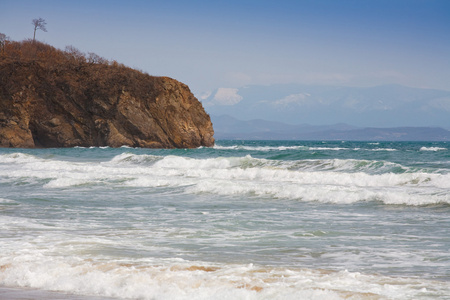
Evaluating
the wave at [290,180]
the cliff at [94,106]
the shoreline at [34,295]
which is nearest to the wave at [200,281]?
the shoreline at [34,295]

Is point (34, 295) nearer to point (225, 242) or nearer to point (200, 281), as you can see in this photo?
point (200, 281)

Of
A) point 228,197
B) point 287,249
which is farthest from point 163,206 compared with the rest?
point 287,249

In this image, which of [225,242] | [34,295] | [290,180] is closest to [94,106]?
[290,180]

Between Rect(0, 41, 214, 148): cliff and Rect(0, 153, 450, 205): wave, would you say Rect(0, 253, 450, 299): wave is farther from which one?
Rect(0, 41, 214, 148): cliff

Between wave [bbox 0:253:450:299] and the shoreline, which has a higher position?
wave [bbox 0:253:450:299]

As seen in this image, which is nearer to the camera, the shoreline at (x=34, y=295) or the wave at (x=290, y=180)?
the shoreline at (x=34, y=295)

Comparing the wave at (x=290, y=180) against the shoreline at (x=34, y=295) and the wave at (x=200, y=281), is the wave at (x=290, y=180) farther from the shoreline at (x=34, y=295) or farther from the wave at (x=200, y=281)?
the shoreline at (x=34, y=295)

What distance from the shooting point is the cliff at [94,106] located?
61.4 meters

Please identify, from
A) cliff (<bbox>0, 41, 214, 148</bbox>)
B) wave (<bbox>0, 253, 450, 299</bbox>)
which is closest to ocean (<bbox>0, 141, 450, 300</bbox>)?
wave (<bbox>0, 253, 450, 299</bbox>)

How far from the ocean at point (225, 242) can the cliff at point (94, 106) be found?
43132 mm

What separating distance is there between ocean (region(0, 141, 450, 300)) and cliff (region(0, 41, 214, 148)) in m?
43.1

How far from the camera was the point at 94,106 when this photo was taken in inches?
2482

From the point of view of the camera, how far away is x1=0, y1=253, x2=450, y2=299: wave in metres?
5.50

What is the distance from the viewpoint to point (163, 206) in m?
14.3
